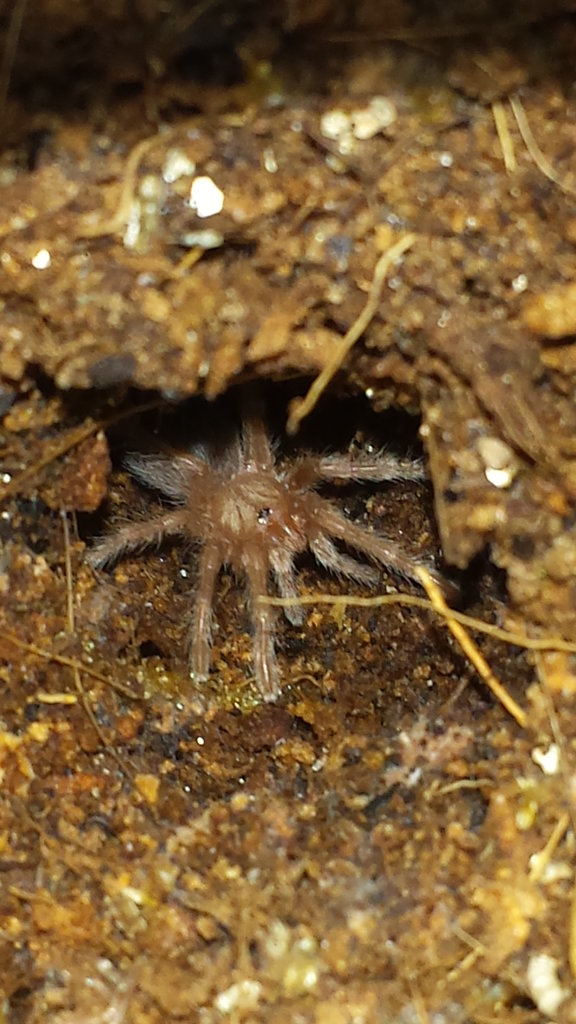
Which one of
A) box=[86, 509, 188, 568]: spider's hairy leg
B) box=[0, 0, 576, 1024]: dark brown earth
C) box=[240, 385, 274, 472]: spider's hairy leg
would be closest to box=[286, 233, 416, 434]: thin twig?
box=[0, 0, 576, 1024]: dark brown earth

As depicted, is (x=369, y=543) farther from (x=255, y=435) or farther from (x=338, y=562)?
(x=255, y=435)

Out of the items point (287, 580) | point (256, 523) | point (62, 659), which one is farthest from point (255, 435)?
point (62, 659)

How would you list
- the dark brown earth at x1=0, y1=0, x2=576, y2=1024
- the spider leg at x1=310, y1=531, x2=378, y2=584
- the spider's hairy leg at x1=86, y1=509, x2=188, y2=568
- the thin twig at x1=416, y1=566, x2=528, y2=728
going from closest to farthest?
1. the dark brown earth at x1=0, y1=0, x2=576, y2=1024
2. the thin twig at x1=416, y1=566, x2=528, y2=728
3. the spider's hairy leg at x1=86, y1=509, x2=188, y2=568
4. the spider leg at x1=310, y1=531, x2=378, y2=584

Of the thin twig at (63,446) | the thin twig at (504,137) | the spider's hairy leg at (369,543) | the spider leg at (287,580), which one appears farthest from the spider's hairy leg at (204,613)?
the thin twig at (504,137)

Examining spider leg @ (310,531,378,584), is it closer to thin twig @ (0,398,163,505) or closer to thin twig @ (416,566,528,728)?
thin twig @ (416,566,528,728)

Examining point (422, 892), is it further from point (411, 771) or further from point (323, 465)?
point (323, 465)

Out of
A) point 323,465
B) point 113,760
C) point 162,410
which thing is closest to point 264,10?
point 162,410
